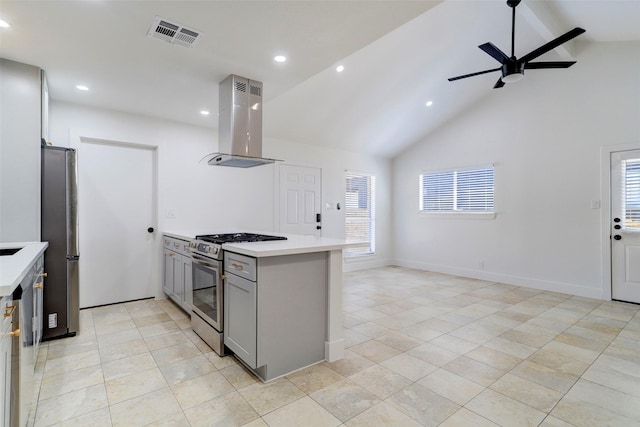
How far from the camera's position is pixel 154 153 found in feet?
14.4

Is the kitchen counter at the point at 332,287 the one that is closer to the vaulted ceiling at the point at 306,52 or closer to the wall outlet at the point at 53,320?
the vaulted ceiling at the point at 306,52

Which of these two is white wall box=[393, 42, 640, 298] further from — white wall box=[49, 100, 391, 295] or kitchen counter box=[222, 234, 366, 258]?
kitchen counter box=[222, 234, 366, 258]

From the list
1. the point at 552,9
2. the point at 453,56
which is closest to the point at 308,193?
the point at 453,56

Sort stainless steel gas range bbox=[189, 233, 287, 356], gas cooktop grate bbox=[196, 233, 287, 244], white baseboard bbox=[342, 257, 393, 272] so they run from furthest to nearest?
white baseboard bbox=[342, 257, 393, 272] → gas cooktop grate bbox=[196, 233, 287, 244] → stainless steel gas range bbox=[189, 233, 287, 356]

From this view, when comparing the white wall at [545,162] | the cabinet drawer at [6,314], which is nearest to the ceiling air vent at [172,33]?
the cabinet drawer at [6,314]

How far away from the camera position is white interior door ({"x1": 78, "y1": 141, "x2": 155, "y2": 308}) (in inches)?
154

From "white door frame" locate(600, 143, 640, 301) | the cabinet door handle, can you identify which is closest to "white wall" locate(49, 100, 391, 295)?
the cabinet door handle

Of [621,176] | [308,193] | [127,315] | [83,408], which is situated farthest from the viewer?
[308,193]

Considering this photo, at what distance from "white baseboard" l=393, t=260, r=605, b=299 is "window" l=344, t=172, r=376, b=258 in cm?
118

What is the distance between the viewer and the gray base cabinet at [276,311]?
222cm

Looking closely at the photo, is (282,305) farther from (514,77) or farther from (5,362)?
(514,77)

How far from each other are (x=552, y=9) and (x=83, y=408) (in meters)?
5.95

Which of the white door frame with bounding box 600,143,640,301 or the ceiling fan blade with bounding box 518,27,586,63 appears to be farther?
the white door frame with bounding box 600,143,640,301

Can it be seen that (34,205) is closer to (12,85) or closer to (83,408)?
(12,85)
